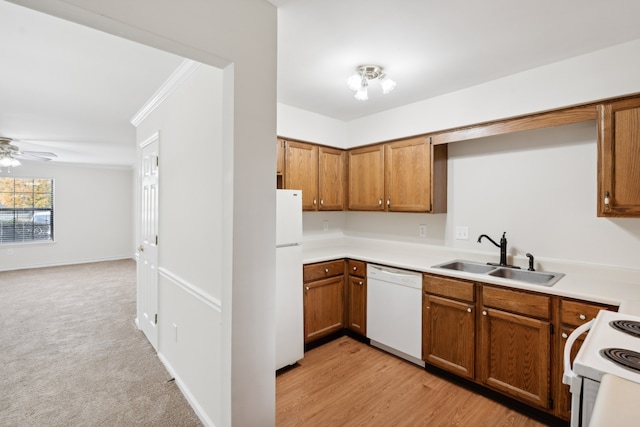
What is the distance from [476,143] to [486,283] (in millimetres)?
1386

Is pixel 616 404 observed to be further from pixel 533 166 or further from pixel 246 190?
pixel 533 166

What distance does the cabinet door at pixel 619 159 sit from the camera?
1898 mm

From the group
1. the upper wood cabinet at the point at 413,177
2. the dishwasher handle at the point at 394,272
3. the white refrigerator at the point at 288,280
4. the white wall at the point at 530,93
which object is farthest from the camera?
the upper wood cabinet at the point at 413,177

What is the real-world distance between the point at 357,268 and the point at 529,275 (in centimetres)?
151

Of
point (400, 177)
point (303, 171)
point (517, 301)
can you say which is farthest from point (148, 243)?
point (517, 301)

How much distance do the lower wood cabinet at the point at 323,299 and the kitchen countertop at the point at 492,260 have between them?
113 mm

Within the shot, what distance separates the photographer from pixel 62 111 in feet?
10.7

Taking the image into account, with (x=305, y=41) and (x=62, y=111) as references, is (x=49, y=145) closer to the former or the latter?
(x=62, y=111)

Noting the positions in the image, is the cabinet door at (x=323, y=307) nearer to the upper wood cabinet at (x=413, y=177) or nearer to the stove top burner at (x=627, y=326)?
the upper wood cabinet at (x=413, y=177)

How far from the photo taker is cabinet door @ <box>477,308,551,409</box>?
79.9 inches

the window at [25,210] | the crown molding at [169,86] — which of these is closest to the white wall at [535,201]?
the crown molding at [169,86]

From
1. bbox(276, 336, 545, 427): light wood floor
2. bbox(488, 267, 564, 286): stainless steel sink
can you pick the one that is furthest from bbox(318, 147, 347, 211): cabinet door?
bbox(488, 267, 564, 286): stainless steel sink

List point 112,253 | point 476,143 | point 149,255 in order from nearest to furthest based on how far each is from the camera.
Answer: point 476,143 → point 149,255 → point 112,253

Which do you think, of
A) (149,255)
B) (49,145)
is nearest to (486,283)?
(149,255)
